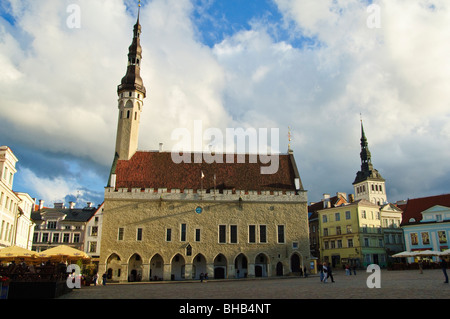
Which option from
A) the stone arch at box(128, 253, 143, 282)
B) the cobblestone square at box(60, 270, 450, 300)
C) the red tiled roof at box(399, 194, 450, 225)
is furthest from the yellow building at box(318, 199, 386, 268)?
the cobblestone square at box(60, 270, 450, 300)

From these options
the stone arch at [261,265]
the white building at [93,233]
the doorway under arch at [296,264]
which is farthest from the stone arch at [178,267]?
the white building at [93,233]

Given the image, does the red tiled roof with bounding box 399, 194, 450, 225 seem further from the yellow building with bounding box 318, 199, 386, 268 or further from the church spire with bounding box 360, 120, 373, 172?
the church spire with bounding box 360, 120, 373, 172

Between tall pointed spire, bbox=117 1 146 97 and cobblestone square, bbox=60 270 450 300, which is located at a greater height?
tall pointed spire, bbox=117 1 146 97

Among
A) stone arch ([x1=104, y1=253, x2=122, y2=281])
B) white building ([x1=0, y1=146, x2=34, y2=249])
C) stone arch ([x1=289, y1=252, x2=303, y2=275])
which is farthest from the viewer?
stone arch ([x1=289, y1=252, x2=303, y2=275])

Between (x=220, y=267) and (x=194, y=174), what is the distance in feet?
32.7

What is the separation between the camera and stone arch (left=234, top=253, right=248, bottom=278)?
119 feet

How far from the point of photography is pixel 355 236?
160 ft

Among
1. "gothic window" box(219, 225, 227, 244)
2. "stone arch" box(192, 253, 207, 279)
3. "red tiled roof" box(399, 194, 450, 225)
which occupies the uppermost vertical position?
"red tiled roof" box(399, 194, 450, 225)

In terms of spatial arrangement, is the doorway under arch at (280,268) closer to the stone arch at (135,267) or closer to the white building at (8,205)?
the stone arch at (135,267)

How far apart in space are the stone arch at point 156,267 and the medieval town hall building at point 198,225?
9 cm

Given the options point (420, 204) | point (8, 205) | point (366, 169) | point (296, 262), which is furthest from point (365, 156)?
point (8, 205)

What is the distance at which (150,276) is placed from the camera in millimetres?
35562

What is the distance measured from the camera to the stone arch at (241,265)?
36.4 meters

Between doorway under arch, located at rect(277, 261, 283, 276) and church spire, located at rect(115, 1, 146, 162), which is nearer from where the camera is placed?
doorway under arch, located at rect(277, 261, 283, 276)
